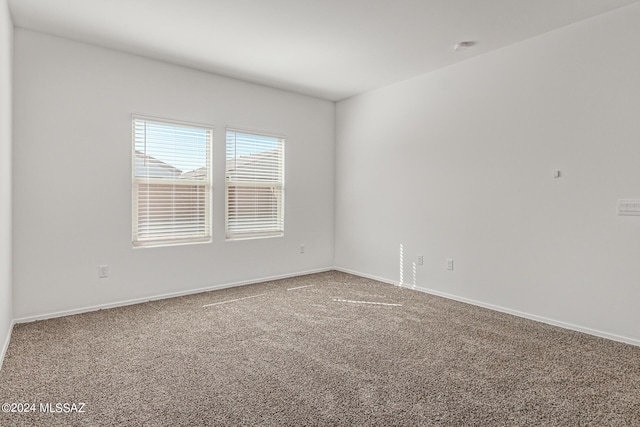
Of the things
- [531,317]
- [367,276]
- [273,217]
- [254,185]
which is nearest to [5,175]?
[254,185]

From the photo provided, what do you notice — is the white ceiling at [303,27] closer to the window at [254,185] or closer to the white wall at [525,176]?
the white wall at [525,176]

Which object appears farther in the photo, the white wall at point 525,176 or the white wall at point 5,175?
the white wall at point 525,176

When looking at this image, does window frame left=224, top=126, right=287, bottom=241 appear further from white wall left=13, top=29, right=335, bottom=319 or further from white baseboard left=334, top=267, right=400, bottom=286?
white baseboard left=334, top=267, right=400, bottom=286

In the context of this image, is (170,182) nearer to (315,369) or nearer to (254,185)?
(254,185)

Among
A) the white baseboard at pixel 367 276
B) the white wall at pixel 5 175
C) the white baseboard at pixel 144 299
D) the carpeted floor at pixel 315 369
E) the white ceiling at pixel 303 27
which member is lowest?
the carpeted floor at pixel 315 369

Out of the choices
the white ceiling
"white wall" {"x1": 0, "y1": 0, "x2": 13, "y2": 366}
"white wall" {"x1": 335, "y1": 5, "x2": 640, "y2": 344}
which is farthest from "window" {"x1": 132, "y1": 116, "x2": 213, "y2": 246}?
"white wall" {"x1": 335, "y1": 5, "x2": 640, "y2": 344}

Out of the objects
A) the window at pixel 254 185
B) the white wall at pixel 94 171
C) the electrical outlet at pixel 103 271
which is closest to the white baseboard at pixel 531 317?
the window at pixel 254 185

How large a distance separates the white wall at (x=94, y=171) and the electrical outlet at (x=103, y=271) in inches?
1.7

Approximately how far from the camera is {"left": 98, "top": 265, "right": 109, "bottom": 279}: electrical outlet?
11.9 ft

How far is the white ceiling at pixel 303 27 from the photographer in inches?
111

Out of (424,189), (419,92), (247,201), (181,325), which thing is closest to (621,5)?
(419,92)

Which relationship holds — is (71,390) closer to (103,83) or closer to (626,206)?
(103,83)

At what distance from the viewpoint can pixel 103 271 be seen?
3.63 meters

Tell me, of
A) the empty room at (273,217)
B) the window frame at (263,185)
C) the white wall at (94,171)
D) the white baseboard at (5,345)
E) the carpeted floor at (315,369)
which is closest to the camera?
the carpeted floor at (315,369)
